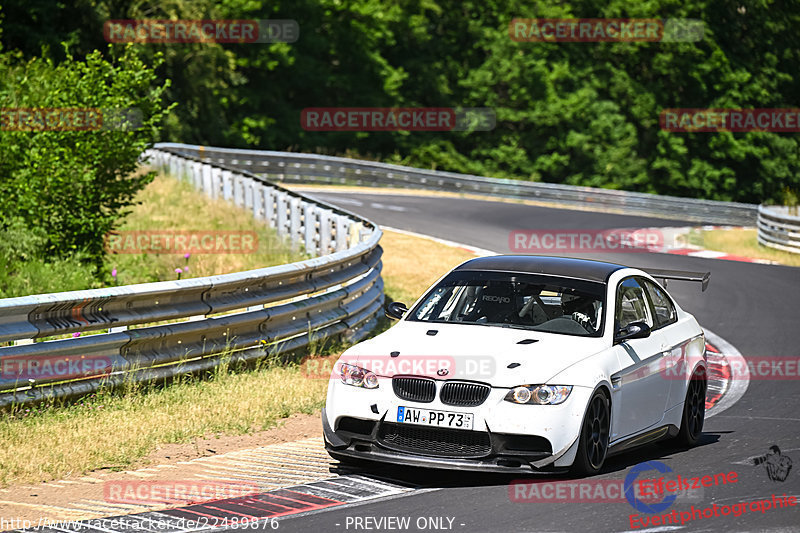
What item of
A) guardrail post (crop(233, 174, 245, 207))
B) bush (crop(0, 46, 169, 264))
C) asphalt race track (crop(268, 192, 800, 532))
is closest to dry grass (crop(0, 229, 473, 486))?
asphalt race track (crop(268, 192, 800, 532))

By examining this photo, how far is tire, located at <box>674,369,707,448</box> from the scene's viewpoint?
8945 millimetres

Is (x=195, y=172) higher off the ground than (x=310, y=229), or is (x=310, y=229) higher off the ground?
(x=195, y=172)

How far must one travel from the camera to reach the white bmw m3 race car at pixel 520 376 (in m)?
7.14

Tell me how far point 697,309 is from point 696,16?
5056 centimetres

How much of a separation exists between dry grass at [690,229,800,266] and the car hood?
19335 mm

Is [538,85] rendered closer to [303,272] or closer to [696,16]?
[696,16]

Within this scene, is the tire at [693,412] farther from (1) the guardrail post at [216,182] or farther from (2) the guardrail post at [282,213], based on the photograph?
(1) the guardrail post at [216,182]

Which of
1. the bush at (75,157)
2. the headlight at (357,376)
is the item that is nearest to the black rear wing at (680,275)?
the headlight at (357,376)

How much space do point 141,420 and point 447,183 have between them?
3391 centimetres

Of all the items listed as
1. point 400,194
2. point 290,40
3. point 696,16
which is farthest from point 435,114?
point 400,194

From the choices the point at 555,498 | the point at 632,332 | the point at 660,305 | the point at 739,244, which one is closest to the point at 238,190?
the point at 739,244

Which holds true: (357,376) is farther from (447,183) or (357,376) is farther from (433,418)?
(447,183)

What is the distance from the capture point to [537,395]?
283 inches

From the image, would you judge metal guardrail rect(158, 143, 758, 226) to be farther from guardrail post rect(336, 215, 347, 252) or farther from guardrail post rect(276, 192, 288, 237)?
guardrail post rect(336, 215, 347, 252)
